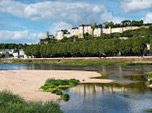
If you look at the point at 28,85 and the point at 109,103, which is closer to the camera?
the point at 109,103

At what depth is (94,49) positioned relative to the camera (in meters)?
95.6

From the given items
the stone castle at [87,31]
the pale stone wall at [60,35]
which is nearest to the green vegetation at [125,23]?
the stone castle at [87,31]

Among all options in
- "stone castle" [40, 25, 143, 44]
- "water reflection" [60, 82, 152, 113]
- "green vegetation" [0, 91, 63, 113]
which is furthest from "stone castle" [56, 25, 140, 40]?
"green vegetation" [0, 91, 63, 113]

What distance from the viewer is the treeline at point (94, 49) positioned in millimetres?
84000

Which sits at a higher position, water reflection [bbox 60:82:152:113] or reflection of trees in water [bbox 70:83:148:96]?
reflection of trees in water [bbox 70:83:148:96]

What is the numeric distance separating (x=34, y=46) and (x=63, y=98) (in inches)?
4287

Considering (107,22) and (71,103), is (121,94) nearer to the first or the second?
(71,103)

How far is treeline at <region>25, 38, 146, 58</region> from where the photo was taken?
3307 inches

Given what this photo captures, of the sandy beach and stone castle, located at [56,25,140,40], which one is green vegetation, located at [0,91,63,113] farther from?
stone castle, located at [56,25,140,40]

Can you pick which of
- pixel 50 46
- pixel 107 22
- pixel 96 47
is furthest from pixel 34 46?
pixel 107 22

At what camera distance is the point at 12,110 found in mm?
11836

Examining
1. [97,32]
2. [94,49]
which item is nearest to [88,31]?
[97,32]

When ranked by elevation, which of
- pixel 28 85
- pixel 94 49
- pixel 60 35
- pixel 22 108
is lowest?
pixel 28 85

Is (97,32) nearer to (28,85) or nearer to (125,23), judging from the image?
(125,23)
